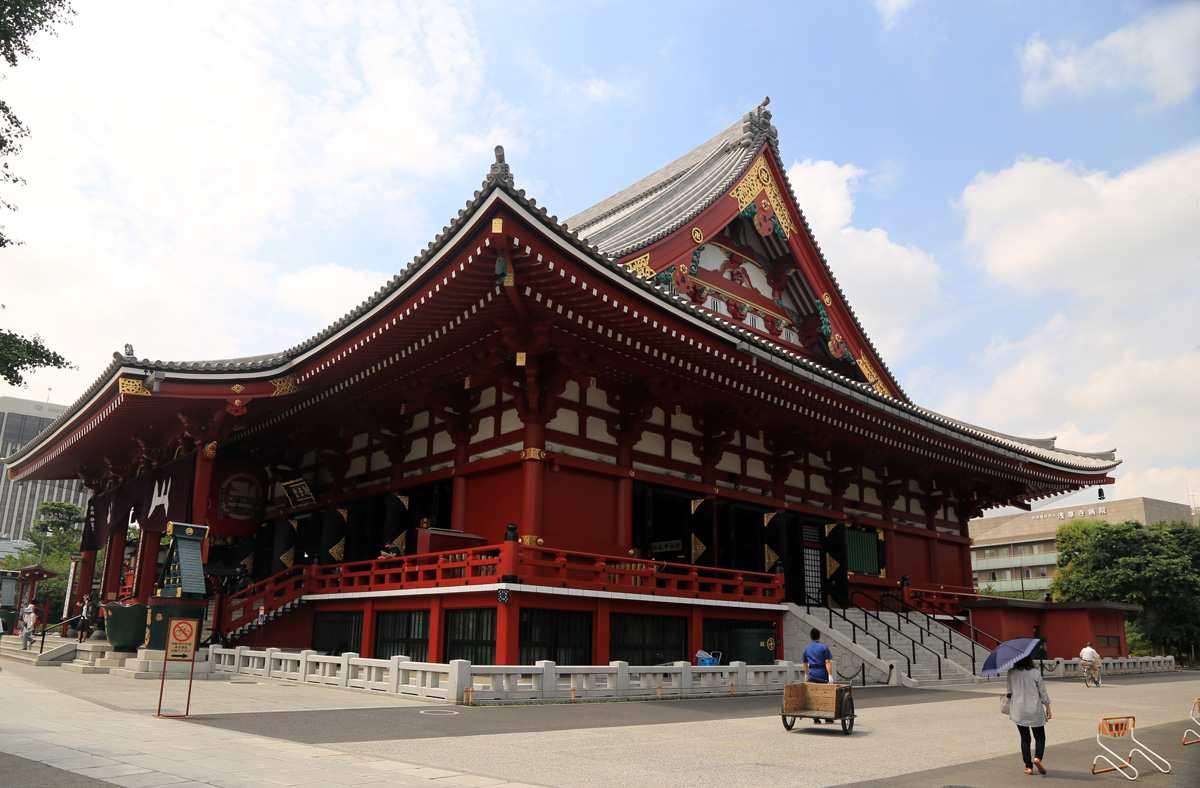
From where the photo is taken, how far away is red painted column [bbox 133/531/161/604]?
22344 millimetres

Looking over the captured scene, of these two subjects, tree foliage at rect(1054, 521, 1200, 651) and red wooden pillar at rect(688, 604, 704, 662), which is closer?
red wooden pillar at rect(688, 604, 704, 662)

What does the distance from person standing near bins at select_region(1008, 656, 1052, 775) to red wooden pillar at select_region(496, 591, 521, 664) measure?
8.42 metres

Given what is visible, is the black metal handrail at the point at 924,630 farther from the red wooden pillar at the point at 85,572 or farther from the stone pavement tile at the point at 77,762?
the red wooden pillar at the point at 85,572

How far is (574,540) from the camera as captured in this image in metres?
17.2

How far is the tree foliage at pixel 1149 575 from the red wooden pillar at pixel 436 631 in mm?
45159

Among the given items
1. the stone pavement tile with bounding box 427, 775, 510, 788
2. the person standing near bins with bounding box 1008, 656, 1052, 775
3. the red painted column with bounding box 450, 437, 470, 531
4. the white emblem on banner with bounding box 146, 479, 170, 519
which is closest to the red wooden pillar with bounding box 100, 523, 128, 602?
the white emblem on banner with bounding box 146, 479, 170, 519

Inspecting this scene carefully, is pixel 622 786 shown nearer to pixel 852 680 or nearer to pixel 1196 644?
pixel 852 680

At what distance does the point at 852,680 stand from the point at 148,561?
18.8 meters

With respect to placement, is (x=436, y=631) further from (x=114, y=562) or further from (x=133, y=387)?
(x=114, y=562)

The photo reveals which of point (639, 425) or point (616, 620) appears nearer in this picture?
point (616, 620)

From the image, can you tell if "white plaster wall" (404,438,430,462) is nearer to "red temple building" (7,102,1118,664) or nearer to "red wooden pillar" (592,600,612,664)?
"red temple building" (7,102,1118,664)

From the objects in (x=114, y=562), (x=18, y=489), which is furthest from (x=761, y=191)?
(x=18, y=489)

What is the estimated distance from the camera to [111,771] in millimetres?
6641

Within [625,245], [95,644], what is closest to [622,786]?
[625,245]
